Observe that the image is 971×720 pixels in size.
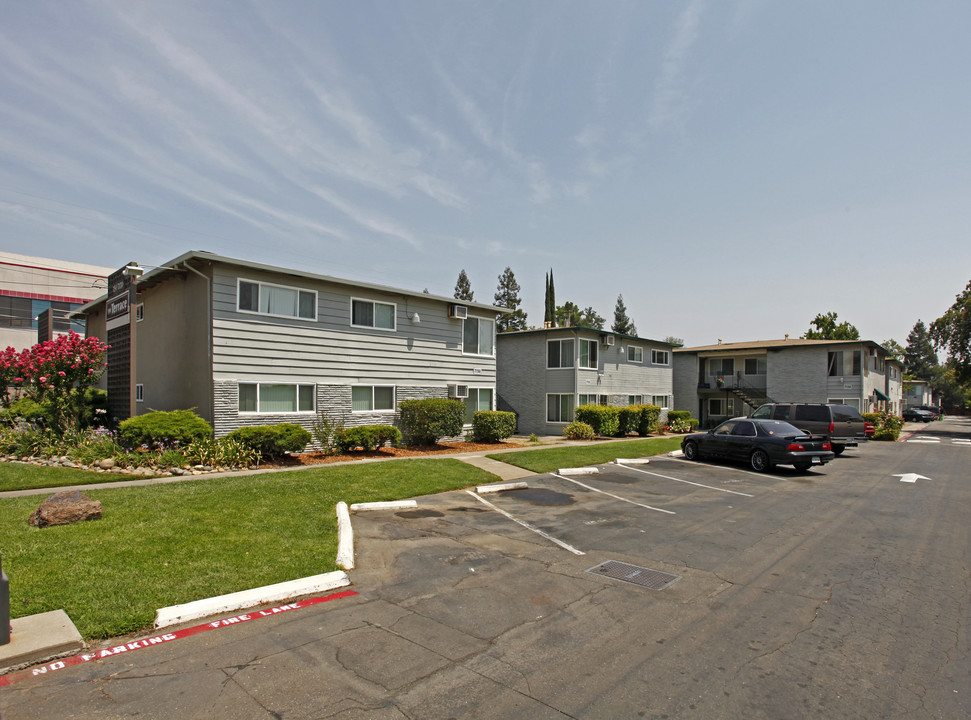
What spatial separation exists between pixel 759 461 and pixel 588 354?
14317 mm

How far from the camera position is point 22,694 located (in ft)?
12.7

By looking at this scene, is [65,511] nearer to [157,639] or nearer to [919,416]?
[157,639]

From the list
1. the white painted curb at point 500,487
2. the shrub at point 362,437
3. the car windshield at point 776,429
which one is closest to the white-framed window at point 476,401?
the shrub at point 362,437

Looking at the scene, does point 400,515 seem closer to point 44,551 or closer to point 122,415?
point 44,551

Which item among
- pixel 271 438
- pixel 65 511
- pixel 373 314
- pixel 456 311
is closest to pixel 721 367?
pixel 456 311

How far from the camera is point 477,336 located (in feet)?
77.3

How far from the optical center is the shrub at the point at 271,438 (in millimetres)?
14617

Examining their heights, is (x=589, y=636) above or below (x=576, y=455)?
above

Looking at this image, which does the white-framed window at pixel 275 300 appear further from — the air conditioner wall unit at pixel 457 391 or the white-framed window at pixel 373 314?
the air conditioner wall unit at pixel 457 391

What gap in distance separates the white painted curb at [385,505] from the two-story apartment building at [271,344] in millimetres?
7246

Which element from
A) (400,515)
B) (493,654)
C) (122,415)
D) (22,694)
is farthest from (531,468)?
(122,415)

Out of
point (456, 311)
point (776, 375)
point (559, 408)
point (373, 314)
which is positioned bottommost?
point (559, 408)

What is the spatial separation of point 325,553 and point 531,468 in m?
8.99

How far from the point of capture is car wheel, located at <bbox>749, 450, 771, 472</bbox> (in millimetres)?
16734
